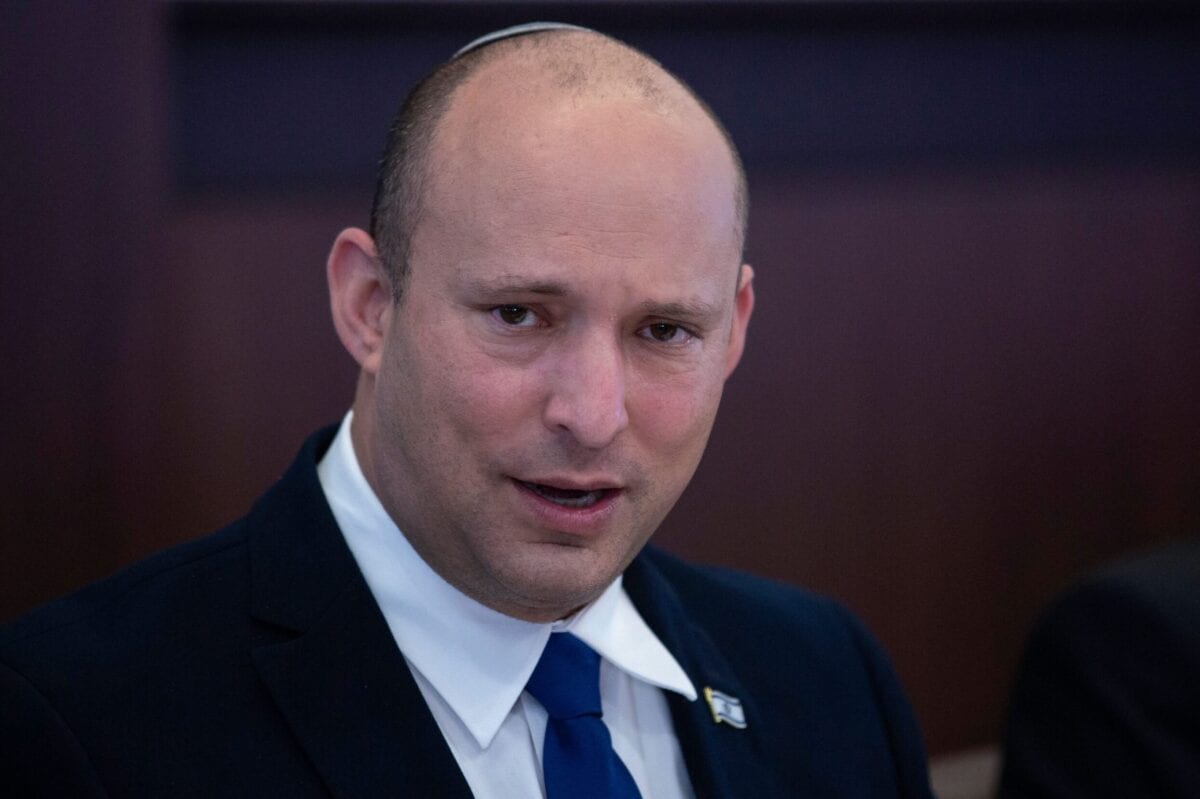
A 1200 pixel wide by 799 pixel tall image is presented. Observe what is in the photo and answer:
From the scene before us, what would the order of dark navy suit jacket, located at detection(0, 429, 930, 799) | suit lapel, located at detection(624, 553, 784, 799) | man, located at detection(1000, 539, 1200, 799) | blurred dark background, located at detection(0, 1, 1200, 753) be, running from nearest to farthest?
dark navy suit jacket, located at detection(0, 429, 930, 799), suit lapel, located at detection(624, 553, 784, 799), man, located at detection(1000, 539, 1200, 799), blurred dark background, located at detection(0, 1, 1200, 753)

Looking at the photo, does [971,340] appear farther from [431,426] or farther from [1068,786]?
[431,426]

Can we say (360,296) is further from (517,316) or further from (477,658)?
(477,658)

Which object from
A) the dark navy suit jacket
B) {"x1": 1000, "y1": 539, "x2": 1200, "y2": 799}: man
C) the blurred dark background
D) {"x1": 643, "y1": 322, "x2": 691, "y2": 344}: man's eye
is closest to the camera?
the dark navy suit jacket

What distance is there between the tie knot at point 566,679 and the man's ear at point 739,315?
338 mm

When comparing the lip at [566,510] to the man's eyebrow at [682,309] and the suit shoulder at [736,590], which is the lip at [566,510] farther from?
the suit shoulder at [736,590]

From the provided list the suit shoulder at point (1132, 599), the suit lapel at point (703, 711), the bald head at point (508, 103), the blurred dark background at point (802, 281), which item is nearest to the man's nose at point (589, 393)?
the bald head at point (508, 103)

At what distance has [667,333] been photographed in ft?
4.95

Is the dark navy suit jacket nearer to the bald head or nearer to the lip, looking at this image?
the lip

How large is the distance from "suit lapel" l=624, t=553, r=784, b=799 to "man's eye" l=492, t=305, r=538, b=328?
0.45 meters

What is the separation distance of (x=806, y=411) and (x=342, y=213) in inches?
36.7

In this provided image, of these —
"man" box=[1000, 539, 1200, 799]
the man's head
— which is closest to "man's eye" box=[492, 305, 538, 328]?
the man's head

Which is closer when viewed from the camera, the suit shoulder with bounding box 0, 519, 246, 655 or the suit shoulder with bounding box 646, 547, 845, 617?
the suit shoulder with bounding box 0, 519, 246, 655

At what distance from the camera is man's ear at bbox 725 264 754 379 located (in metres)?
1.67

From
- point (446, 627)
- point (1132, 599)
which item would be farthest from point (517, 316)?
point (1132, 599)
